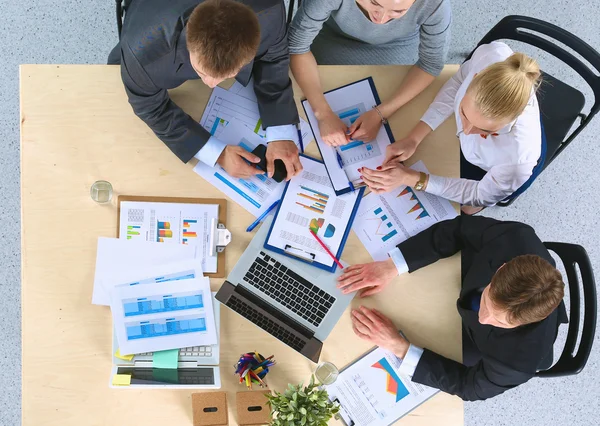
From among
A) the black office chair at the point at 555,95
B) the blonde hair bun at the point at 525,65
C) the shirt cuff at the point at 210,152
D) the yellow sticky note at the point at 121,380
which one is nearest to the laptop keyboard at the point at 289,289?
the shirt cuff at the point at 210,152

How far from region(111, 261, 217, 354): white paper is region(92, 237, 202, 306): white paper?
2 cm

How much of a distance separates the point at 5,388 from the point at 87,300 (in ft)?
3.42

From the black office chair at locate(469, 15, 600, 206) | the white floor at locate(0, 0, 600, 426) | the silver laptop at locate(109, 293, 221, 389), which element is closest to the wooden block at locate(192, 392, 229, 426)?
the silver laptop at locate(109, 293, 221, 389)

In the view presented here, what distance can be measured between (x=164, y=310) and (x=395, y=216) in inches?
29.3

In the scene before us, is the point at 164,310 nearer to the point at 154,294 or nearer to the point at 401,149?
the point at 154,294

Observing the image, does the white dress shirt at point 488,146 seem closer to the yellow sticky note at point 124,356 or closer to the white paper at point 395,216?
the white paper at point 395,216

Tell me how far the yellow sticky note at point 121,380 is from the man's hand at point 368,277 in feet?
2.10

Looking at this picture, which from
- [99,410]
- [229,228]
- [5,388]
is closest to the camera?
[99,410]

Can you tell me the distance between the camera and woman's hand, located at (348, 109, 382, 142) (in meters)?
1.65

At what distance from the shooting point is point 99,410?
1.48 meters

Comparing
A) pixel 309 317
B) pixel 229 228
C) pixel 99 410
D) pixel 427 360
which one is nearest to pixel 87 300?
pixel 99 410

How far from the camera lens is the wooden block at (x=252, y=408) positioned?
4.90 feet

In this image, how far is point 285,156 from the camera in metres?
1.60

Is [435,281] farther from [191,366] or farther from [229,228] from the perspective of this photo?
[191,366]
